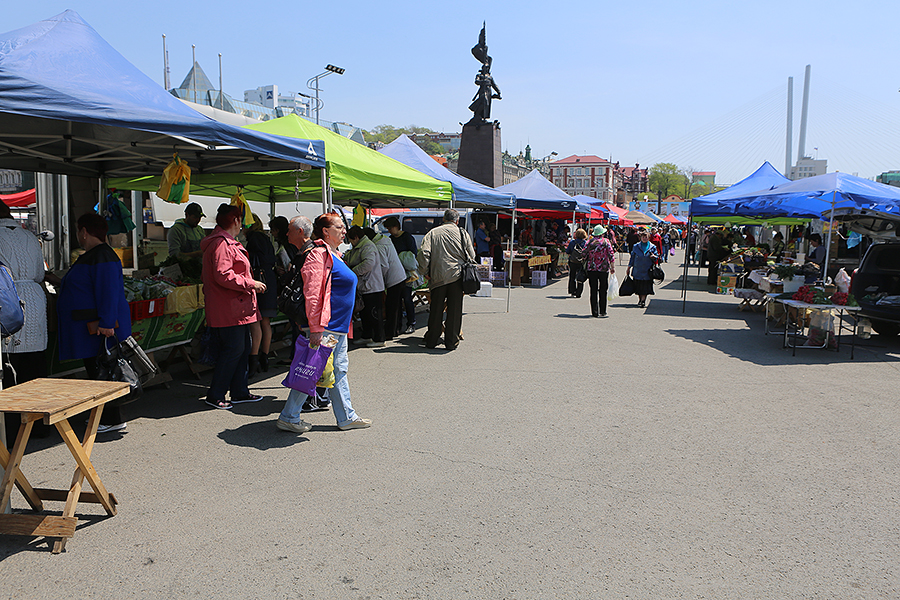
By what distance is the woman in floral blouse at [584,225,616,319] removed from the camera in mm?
12641

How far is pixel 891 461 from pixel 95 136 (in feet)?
25.6

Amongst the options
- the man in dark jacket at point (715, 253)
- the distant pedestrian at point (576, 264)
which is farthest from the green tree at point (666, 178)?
the distant pedestrian at point (576, 264)

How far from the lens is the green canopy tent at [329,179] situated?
800 cm

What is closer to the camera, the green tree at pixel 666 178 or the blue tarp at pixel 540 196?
the blue tarp at pixel 540 196

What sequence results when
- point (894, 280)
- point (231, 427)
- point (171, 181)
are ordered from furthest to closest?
point (894, 280) < point (171, 181) < point (231, 427)

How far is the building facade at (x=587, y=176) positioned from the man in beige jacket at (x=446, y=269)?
13124 centimetres

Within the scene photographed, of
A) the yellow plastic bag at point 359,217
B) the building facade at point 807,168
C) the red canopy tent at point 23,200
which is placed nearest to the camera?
the yellow plastic bag at point 359,217

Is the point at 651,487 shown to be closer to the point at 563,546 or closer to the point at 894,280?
the point at 563,546

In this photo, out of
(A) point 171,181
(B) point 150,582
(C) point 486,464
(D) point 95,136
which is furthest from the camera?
(D) point 95,136

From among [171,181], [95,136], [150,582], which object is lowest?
[150,582]

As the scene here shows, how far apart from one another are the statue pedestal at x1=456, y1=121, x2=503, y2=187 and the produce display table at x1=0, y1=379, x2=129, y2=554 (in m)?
25.7

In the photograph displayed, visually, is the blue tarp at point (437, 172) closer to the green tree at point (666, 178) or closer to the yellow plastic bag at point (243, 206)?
the yellow plastic bag at point (243, 206)

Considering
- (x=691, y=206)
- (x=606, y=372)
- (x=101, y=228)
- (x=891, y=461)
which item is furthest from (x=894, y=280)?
(x=101, y=228)

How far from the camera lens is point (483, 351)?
8953 mm
